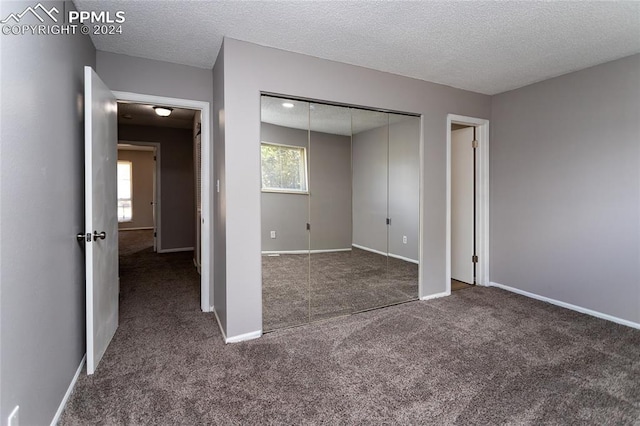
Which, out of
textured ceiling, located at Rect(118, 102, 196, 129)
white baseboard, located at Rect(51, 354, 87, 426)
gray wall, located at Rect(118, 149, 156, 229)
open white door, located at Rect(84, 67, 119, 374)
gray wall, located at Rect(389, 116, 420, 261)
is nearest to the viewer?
white baseboard, located at Rect(51, 354, 87, 426)

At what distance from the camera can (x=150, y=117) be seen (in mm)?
5523

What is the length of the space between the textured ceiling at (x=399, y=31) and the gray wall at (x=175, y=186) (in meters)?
3.96

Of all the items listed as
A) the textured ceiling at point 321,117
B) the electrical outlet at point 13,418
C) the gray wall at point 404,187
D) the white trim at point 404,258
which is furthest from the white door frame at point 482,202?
the electrical outlet at point 13,418

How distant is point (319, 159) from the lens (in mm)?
3000

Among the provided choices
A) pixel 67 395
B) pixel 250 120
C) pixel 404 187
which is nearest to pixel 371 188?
pixel 404 187

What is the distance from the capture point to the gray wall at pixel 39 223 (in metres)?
1.21

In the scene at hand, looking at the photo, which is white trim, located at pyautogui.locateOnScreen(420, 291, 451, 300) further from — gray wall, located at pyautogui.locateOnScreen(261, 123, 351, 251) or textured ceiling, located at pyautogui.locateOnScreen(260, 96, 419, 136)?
textured ceiling, located at pyautogui.locateOnScreen(260, 96, 419, 136)

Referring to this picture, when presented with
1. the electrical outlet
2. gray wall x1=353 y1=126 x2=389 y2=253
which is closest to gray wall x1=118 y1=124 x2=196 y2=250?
gray wall x1=353 y1=126 x2=389 y2=253

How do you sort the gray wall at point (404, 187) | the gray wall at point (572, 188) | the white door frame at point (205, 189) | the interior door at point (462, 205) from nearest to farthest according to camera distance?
1. the gray wall at point (572, 188)
2. the white door frame at point (205, 189)
3. the gray wall at point (404, 187)
4. the interior door at point (462, 205)

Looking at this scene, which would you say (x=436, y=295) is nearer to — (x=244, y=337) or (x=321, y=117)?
(x=244, y=337)

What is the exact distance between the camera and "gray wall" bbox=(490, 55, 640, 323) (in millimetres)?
2896

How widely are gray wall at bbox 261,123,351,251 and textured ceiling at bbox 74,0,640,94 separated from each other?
2.52ft

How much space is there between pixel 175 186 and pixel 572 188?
263 inches

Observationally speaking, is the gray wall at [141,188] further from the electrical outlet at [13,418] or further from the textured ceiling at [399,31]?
the electrical outlet at [13,418]
